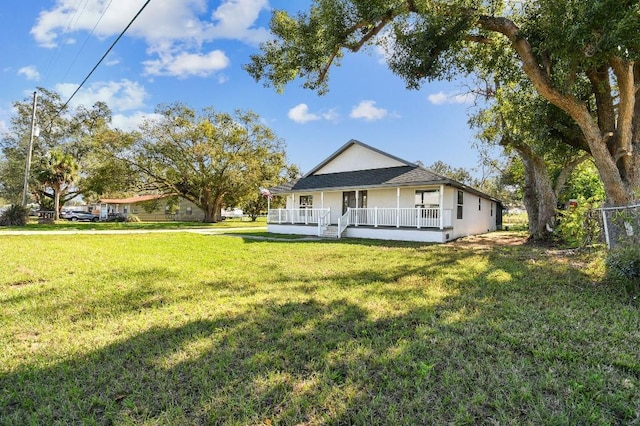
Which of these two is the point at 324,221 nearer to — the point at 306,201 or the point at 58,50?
the point at 306,201

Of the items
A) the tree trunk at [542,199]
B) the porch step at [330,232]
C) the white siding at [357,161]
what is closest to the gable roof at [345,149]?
the white siding at [357,161]

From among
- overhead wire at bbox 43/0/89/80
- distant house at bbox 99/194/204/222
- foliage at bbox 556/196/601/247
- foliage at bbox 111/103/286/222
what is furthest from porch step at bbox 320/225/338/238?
distant house at bbox 99/194/204/222

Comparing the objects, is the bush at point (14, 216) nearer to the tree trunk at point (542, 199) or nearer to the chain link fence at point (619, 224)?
the tree trunk at point (542, 199)

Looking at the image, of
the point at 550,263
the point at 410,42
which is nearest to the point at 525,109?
the point at 410,42

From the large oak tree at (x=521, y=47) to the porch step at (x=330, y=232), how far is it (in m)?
7.63

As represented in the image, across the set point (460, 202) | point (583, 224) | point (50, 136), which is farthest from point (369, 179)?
point (50, 136)

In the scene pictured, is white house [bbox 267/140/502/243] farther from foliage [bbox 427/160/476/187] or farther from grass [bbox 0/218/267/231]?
foliage [bbox 427/160/476/187]

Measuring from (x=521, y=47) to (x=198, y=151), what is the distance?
2497 cm

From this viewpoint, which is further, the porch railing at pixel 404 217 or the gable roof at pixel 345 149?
the gable roof at pixel 345 149

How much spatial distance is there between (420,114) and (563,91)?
1675cm

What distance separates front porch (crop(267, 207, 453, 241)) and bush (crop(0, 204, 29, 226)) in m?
18.6

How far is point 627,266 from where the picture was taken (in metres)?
4.87

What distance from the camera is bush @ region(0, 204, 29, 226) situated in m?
22.6

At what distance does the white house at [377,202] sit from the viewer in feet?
46.6
